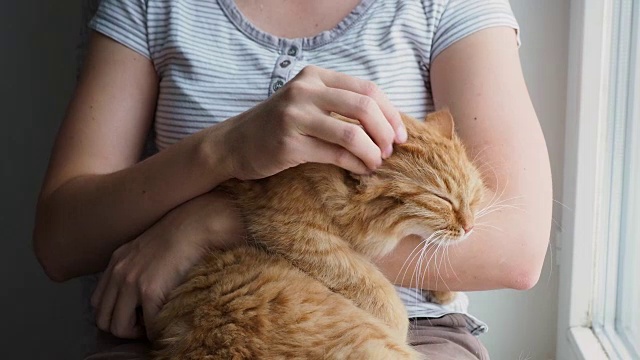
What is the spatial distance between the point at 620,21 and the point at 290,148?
0.80 metres

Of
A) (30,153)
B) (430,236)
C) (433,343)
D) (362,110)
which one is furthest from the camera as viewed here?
(30,153)

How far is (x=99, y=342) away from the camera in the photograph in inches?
48.2

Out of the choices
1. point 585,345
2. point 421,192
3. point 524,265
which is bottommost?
point 585,345

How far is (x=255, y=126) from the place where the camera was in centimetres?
101

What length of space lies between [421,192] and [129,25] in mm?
591

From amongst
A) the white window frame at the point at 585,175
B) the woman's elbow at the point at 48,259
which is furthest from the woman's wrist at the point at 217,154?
the white window frame at the point at 585,175

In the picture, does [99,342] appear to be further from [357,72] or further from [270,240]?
[357,72]

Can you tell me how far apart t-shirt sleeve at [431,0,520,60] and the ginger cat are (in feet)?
0.66

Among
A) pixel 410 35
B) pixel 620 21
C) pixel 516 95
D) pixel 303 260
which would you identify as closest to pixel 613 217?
pixel 620 21

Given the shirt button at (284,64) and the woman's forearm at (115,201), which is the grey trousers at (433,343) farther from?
the shirt button at (284,64)

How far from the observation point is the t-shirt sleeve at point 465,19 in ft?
3.99

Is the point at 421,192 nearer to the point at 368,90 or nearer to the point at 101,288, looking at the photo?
the point at 368,90

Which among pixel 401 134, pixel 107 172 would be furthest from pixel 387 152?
pixel 107 172

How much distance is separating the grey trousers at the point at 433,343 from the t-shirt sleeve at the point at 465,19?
40 cm
